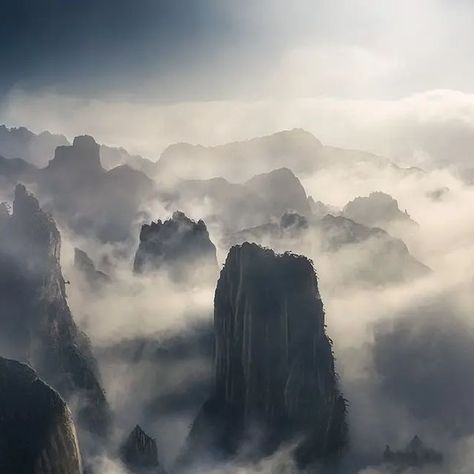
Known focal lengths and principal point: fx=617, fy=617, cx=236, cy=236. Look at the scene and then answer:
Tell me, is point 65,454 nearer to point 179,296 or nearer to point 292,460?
point 292,460

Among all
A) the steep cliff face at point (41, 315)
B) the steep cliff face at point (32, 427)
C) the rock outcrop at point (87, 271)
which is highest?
the rock outcrop at point (87, 271)

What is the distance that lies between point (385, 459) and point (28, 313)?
71.6m

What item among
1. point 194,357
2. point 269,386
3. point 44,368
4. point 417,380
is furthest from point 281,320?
point 417,380

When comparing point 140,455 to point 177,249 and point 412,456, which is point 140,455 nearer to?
point 412,456

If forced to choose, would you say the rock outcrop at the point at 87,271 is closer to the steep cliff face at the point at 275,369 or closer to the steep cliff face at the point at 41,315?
the steep cliff face at the point at 41,315

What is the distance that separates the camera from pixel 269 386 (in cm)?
11012

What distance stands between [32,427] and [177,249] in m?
133

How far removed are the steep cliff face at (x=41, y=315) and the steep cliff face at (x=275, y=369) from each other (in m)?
22.1

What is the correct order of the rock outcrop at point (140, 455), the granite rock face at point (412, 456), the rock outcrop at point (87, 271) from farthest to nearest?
the rock outcrop at point (87, 271)
the granite rock face at point (412, 456)
the rock outcrop at point (140, 455)

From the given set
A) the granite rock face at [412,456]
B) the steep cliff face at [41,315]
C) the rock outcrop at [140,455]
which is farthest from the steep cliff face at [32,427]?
the granite rock face at [412,456]

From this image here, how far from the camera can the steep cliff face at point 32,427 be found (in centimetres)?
5288

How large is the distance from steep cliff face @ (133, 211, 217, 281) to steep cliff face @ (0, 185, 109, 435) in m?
57.6

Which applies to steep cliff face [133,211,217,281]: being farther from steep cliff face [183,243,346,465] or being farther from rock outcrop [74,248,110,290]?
steep cliff face [183,243,346,465]

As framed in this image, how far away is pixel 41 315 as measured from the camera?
114188 mm
